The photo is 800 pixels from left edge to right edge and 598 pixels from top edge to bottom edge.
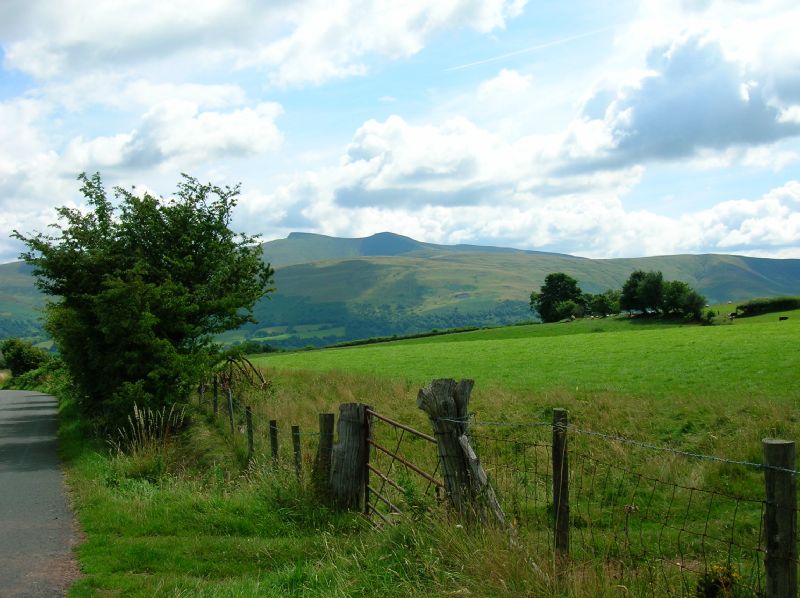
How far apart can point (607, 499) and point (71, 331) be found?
17.3m

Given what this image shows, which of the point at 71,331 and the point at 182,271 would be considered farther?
the point at 182,271

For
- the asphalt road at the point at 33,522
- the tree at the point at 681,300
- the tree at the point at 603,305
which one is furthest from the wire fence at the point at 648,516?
the tree at the point at 603,305

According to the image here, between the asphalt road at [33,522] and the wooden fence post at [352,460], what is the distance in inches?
128

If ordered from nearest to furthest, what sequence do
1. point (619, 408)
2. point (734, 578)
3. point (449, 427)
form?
point (734, 578) → point (449, 427) → point (619, 408)

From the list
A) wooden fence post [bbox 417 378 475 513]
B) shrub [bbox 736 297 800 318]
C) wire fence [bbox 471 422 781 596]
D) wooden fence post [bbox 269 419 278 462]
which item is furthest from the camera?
shrub [bbox 736 297 800 318]

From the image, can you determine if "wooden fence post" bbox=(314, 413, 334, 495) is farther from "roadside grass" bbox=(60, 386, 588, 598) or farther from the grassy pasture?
the grassy pasture

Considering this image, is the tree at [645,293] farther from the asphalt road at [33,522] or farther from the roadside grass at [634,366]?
the asphalt road at [33,522]

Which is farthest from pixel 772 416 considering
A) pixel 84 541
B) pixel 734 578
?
pixel 84 541

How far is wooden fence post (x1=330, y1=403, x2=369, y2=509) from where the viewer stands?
9.48 metres

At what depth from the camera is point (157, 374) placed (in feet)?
67.4

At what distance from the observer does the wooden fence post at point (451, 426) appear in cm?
701

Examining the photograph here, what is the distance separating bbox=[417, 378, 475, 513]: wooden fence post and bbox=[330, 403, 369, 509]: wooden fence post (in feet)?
7.72

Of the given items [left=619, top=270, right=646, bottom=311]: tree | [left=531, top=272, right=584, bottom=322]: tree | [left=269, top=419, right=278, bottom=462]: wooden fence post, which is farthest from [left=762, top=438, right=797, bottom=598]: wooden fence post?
[left=531, top=272, right=584, bottom=322]: tree

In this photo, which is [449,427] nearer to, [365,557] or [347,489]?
[365,557]
